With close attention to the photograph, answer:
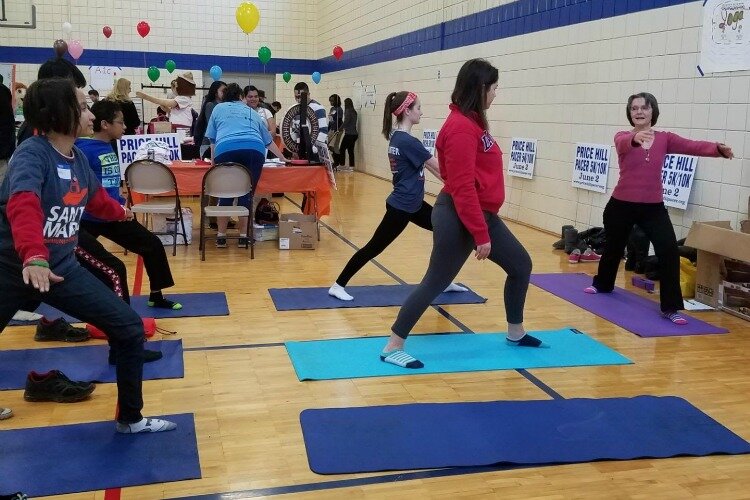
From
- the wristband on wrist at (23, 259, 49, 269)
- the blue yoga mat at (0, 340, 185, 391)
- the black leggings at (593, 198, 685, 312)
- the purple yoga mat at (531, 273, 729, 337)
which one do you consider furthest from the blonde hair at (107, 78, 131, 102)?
the wristband on wrist at (23, 259, 49, 269)

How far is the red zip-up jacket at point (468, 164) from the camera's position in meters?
3.48

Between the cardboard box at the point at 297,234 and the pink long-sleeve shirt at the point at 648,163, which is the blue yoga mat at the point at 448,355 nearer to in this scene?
the pink long-sleeve shirt at the point at 648,163

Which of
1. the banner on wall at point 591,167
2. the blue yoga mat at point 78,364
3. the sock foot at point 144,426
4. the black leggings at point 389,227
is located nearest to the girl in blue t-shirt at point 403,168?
the black leggings at point 389,227

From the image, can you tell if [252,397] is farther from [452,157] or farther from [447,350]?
[452,157]

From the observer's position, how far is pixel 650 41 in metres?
6.49

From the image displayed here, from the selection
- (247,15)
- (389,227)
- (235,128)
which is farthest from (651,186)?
(247,15)

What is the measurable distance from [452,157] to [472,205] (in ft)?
0.83

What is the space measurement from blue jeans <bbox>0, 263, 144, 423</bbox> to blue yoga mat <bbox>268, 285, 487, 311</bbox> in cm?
217

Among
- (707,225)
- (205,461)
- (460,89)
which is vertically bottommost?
(205,461)

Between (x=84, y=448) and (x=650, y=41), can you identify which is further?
(x=650, y=41)

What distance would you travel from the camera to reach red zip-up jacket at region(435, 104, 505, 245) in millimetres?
3482

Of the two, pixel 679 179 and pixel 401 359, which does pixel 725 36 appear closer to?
pixel 679 179

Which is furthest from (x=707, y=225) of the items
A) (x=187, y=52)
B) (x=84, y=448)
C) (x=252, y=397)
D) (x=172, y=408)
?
(x=187, y=52)

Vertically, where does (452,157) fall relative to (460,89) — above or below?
below
